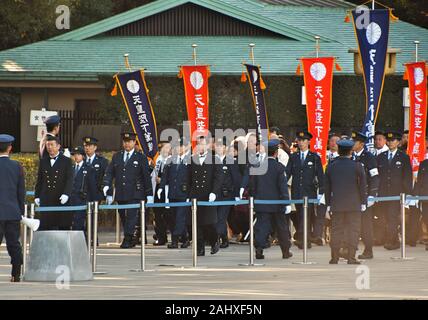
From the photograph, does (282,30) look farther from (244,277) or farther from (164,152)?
(244,277)

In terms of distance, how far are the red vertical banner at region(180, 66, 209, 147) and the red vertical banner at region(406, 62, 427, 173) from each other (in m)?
4.47

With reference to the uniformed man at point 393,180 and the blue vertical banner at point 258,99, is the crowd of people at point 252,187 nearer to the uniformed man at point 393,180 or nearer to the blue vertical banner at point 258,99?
the uniformed man at point 393,180

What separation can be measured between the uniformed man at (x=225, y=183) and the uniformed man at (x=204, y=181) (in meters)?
0.33

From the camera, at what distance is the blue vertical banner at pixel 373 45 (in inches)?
1007

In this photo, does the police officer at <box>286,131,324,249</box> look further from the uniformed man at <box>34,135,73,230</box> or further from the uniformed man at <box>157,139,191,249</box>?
the uniformed man at <box>34,135,73,230</box>

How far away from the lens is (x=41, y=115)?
105 feet

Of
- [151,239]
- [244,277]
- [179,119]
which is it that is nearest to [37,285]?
[244,277]

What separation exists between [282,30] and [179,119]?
5018 millimetres

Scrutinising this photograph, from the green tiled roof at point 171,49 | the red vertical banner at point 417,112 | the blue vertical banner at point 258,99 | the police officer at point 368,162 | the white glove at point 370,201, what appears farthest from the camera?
the green tiled roof at point 171,49

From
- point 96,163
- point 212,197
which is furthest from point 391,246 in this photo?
point 96,163

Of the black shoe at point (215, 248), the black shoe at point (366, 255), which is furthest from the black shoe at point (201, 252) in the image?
the black shoe at point (366, 255)

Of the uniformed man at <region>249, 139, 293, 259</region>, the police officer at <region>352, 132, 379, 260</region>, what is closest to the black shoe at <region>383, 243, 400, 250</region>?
the police officer at <region>352, 132, 379, 260</region>

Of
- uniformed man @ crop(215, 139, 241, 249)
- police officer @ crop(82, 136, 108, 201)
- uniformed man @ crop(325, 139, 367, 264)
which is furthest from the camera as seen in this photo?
police officer @ crop(82, 136, 108, 201)

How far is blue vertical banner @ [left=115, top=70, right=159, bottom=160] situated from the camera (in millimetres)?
28844
